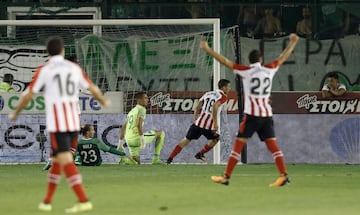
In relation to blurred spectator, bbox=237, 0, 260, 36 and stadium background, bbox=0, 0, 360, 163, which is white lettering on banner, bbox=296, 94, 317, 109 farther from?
blurred spectator, bbox=237, 0, 260, 36

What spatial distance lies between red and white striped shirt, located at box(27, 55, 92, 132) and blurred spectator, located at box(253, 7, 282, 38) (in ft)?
40.9

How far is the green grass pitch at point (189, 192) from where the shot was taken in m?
13.3

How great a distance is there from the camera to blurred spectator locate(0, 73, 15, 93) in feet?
80.4

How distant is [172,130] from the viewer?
81.2ft

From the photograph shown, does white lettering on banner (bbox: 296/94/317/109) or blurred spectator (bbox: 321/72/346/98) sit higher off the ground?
blurred spectator (bbox: 321/72/346/98)

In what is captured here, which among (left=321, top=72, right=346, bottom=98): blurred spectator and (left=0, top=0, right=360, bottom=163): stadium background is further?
(left=321, top=72, right=346, bottom=98): blurred spectator

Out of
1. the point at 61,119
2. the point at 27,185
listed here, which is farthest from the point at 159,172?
the point at 61,119

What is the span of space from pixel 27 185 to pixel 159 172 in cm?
382

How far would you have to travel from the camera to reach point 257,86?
53.7 ft

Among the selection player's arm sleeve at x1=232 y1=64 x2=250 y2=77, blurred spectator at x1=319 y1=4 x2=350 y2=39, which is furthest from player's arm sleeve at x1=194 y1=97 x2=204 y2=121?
player's arm sleeve at x1=232 y1=64 x2=250 y2=77

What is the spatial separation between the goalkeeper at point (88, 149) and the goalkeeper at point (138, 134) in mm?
996

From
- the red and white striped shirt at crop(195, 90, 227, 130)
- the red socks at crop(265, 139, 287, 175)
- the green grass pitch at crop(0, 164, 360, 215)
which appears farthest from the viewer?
the red and white striped shirt at crop(195, 90, 227, 130)

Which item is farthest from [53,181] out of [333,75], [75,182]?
[333,75]

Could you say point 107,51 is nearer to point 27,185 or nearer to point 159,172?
point 159,172
